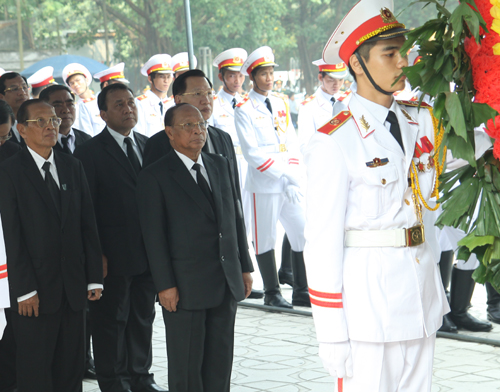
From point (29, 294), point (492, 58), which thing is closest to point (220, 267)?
point (29, 294)

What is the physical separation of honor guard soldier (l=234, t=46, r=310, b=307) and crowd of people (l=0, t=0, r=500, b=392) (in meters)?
0.01

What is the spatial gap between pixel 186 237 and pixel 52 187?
797 millimetres

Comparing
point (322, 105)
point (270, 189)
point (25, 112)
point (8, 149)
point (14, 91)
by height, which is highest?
point (14, 91)

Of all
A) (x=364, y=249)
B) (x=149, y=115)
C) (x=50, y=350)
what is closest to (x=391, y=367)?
(x=364, y=249)

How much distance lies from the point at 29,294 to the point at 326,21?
23.3m

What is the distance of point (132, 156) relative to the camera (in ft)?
14.0

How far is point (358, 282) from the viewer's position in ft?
8.05

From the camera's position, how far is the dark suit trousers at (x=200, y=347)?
11.1 ft

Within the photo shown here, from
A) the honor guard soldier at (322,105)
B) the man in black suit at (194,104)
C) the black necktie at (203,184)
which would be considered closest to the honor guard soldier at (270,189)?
the honor guard soldier at (322,105)

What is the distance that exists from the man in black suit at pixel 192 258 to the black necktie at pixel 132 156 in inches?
27.9

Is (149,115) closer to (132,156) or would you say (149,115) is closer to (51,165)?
(132,156)

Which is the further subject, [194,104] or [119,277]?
[194,104]

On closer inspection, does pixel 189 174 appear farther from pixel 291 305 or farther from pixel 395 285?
pixel 291 305

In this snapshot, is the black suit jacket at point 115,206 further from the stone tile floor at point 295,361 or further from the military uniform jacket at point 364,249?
the military uniform jacket at point 364,249
